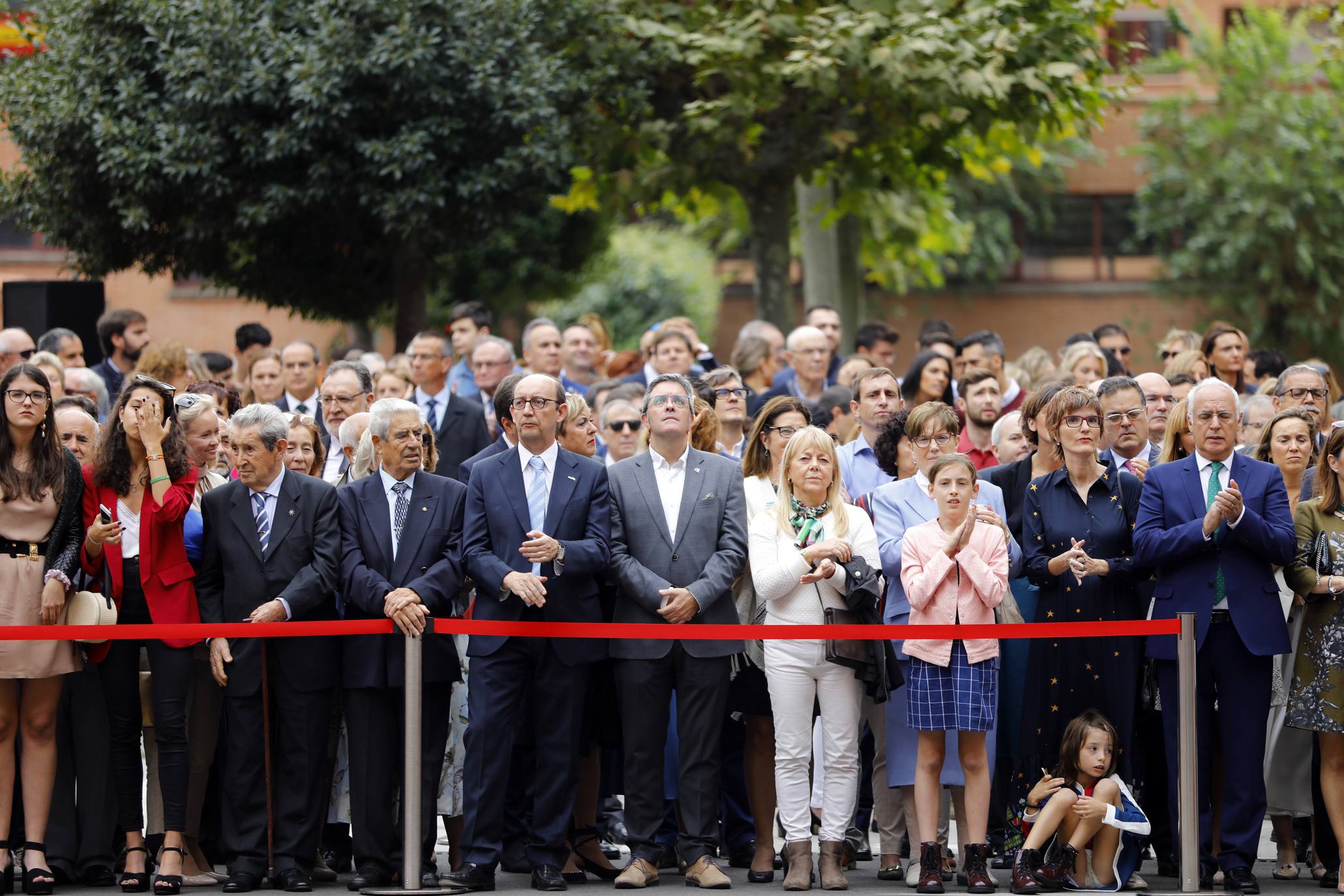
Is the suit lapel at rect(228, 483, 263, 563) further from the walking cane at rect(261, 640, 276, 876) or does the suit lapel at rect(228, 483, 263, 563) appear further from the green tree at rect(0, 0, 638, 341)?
the green tree at rect(0, 0, 638, 341)

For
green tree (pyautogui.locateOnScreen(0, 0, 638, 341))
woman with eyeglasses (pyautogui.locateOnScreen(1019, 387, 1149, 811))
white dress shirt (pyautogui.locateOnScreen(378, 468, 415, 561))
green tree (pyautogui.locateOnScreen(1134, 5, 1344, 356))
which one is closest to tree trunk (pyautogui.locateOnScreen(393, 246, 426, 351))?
green tree (pyautogui.locateOnScreen(0, 0, 638, 341))

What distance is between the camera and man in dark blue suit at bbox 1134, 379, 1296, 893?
839 cm

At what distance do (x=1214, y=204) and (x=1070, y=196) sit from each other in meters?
4.96

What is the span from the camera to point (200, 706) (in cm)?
861

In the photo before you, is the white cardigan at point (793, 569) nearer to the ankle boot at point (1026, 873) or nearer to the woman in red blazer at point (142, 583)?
the ankle boot at point (1026, 873)

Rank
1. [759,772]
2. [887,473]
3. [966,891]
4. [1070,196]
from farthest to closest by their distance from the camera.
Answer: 1. [1070,196]
2. [887,473]
3. [759,772]
4. [966,891]

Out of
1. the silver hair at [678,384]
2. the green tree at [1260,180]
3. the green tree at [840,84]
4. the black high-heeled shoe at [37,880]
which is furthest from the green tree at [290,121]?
the green tree at [1260,180]

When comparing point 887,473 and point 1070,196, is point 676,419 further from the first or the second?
point 1070,196

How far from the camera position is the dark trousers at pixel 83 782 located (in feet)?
28.0

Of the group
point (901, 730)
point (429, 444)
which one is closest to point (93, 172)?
point (429, 444)

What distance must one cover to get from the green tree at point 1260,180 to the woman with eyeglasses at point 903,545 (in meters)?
23.0

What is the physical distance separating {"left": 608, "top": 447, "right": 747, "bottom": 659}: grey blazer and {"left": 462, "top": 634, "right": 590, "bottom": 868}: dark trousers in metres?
0.36

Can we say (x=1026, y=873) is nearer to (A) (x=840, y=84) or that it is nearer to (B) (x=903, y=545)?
(B) (x=903, y=545)

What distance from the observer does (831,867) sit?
27.7 ft
